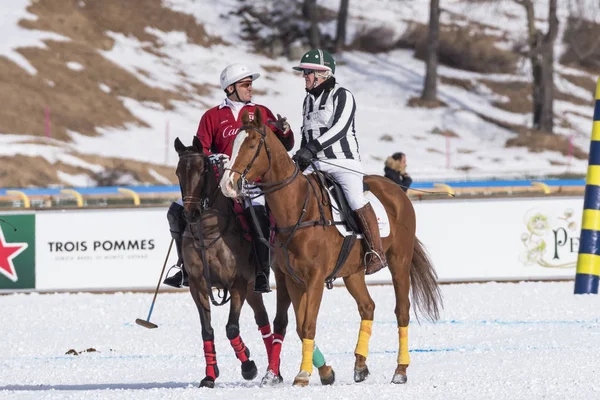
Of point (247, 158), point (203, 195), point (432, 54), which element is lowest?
point (203, 195)

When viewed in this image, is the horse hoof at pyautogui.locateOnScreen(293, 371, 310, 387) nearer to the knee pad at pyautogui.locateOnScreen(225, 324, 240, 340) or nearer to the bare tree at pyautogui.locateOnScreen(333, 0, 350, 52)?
the knee pad at pyautogui.locateOnScreen(225, 324, 240, 340)

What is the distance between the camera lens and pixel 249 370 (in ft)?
34.0

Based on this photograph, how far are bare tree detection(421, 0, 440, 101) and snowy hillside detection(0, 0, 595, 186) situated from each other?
1026 millimetres

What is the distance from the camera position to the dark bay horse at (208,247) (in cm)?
1005

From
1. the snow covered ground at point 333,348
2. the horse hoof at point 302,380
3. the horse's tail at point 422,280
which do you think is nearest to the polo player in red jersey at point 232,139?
the snow covered ground at point 333,348

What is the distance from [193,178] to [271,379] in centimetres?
185

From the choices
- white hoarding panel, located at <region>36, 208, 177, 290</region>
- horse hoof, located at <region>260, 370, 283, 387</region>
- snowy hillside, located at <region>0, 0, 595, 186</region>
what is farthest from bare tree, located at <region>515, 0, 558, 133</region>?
horse hoof, located at <region>260, 370, 283, 387</region>

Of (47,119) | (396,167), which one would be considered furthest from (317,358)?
(47,119)

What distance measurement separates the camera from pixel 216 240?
33.3 ft

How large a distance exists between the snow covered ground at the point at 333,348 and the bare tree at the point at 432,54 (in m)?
39.2

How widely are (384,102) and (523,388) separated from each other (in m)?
50.7

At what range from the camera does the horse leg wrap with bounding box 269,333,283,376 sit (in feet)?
32.6

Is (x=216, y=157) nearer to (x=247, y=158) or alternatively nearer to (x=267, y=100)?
(x=247, y=158)

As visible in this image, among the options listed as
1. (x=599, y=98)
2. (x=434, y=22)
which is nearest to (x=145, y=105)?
(x=434, y=22)
